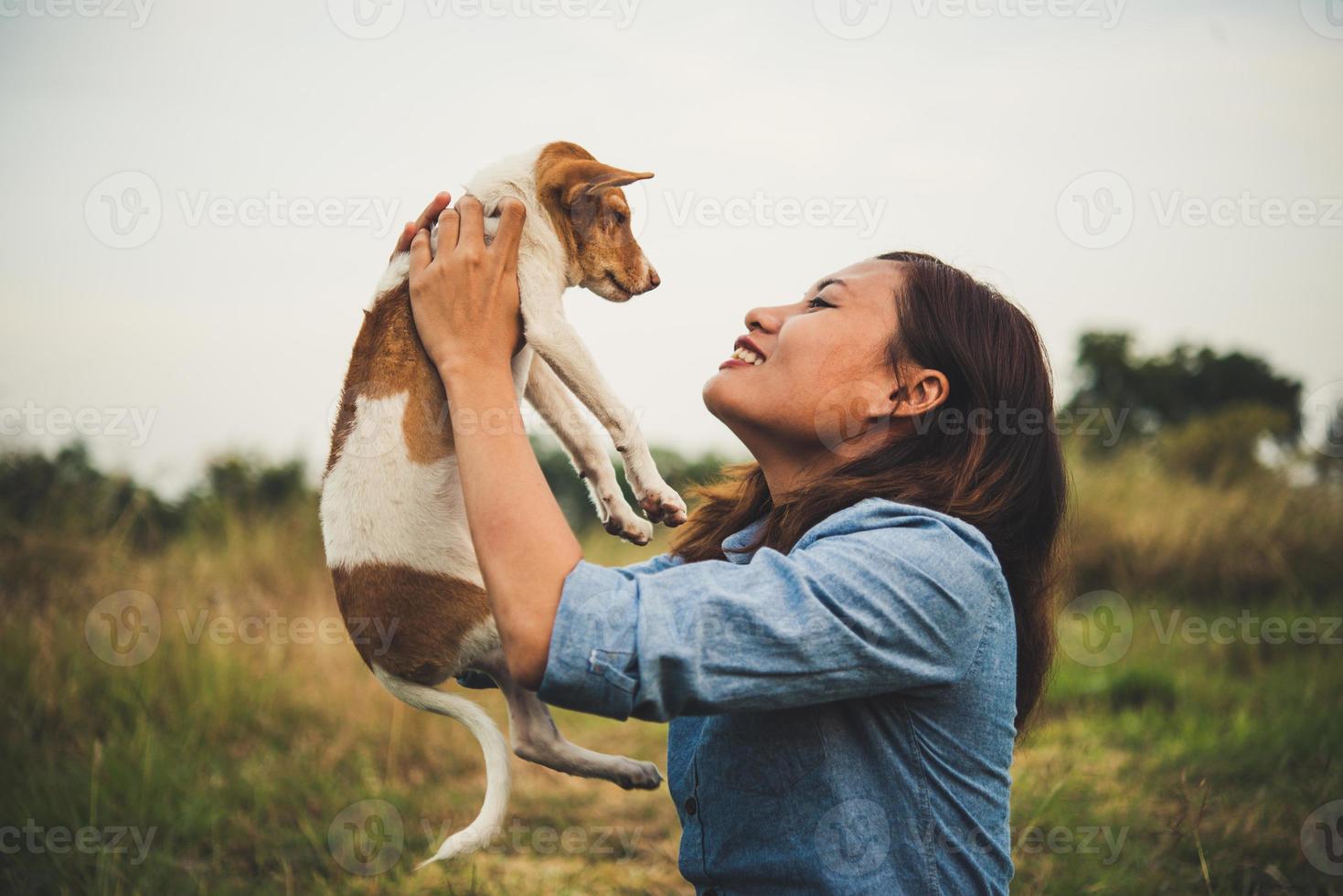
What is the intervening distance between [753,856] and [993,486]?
31.0 inches

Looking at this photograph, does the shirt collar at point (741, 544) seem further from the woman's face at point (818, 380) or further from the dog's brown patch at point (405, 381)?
the dog's brown patch at point (405, 381)

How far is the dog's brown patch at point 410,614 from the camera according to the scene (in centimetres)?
176

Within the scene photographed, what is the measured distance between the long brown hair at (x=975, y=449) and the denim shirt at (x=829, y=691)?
0.17 metres

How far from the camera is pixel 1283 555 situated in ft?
26.1

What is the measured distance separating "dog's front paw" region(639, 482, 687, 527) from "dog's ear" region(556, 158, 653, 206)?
708mm

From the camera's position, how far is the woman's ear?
5.82 ft

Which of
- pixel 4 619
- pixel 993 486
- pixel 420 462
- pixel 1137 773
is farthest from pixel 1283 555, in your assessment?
pixel 4 619

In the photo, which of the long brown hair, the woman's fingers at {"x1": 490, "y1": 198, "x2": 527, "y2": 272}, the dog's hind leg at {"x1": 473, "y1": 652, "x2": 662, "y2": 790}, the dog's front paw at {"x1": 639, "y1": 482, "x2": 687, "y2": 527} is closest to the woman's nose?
the long brown hair

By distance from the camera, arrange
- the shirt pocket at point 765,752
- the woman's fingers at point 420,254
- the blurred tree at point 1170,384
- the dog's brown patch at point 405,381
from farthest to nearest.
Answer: the blurred tree at point 1170,384, the dog's brown patch at point 405,381, the woman's fingers at point 420,254, the shirt pocket at point 765,752

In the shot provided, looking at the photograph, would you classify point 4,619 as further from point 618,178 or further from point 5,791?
point 618,178

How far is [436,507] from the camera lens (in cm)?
184

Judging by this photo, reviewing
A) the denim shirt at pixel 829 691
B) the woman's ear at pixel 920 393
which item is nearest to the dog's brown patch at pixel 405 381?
the denim shirt at pixel 829 691

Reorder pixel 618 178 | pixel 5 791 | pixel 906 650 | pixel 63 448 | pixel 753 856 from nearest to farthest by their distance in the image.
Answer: pixel 906 650
pixel 753 856
pixel 618 178
pixel 5 791
pixel 63 448

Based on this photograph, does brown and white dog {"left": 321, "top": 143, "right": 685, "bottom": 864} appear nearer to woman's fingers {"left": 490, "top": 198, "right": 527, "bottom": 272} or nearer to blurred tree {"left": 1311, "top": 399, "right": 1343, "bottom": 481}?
woman's fingers {"left": 490, "top": 198, "right": 527, "bottom": 272}
